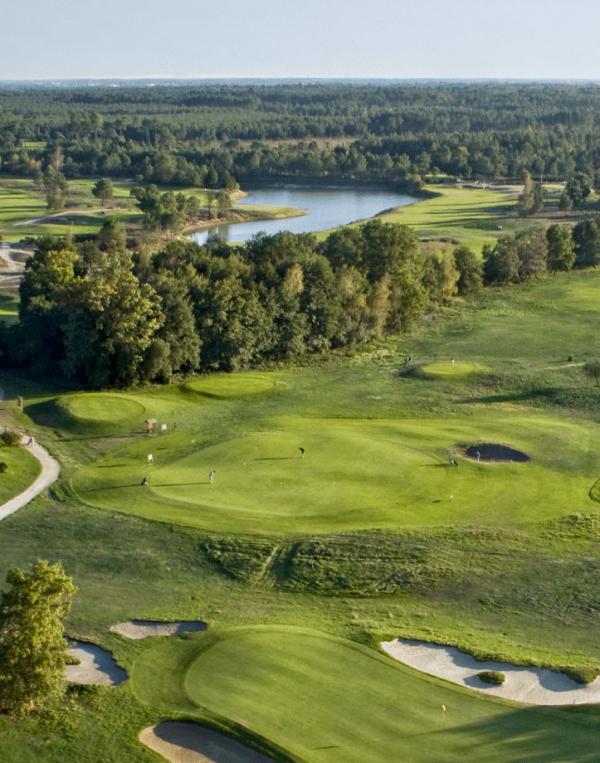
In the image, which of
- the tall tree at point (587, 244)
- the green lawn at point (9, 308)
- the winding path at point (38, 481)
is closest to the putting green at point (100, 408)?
the winding path at point (38, 481)

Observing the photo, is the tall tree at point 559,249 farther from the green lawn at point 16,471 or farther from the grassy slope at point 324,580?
the green lawn at point 16,471

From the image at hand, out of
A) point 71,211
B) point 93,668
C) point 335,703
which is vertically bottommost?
point 93,668

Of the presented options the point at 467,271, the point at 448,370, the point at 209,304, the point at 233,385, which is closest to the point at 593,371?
the point at 448,370

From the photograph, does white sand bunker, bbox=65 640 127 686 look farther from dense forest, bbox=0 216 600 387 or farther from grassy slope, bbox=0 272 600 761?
dense forest, bbox=0 216 600 387

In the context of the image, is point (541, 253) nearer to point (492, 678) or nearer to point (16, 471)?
point (16, 471)

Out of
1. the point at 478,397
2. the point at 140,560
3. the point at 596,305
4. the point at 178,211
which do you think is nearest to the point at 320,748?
the point at 140,560

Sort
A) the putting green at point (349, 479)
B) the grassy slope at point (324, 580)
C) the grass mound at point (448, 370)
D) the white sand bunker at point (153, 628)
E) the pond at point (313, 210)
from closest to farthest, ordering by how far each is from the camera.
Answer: the grassy slope at point (324, 580) → the white sand bunker at point (153, 628) → the putting green at point (349, 479) → the grass mound at point (448, 370) → the pond at point (313, 210)
